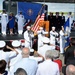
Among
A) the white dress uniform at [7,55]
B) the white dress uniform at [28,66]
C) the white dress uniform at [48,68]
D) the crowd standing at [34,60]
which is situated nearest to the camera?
the crowd standing at [34,60]

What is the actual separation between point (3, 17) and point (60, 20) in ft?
14.2

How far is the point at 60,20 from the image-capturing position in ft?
64.8

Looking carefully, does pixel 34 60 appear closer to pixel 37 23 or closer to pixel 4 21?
pixel 37 23

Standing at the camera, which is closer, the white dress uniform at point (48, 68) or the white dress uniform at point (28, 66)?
the white dress uniform at point (28, 66)

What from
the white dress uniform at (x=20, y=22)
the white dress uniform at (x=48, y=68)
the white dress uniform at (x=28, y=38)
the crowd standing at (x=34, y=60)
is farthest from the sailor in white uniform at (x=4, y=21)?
the white dress uniform at (x=48, y=68)

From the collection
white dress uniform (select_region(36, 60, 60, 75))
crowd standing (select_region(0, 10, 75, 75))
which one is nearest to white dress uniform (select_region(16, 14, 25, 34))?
crowd standing (select_region(0, 10, 75, 75))

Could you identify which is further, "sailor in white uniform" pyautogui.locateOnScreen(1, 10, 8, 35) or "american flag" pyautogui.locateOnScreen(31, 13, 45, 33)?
"sailor in white uniform" pyautogui.locateOnScreen(1, 10, 8, 35)

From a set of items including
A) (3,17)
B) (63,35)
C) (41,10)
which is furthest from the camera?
(41,10)

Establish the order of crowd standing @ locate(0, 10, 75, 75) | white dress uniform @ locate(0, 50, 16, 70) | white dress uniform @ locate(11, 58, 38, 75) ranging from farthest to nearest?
white dress uniform @ locate(0, 50, 16, 70)
white dress uniform @ locate(11, 58, 38, 75)
crowd standing @ locate(0, 10, 75, 75)

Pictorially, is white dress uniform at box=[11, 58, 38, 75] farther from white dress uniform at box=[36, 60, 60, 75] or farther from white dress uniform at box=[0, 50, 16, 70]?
white dress uniform at box=[0, 50, 16, 70]

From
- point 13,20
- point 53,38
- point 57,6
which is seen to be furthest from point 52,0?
point 53,38

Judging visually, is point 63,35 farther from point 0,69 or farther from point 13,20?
point 0,69

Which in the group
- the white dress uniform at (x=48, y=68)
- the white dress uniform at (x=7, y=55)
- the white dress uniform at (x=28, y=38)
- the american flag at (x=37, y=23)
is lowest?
the white dress uniform at (x=28, y=38)

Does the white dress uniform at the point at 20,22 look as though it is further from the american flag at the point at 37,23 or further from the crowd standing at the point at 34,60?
the crowd standing at the point at 34,60
